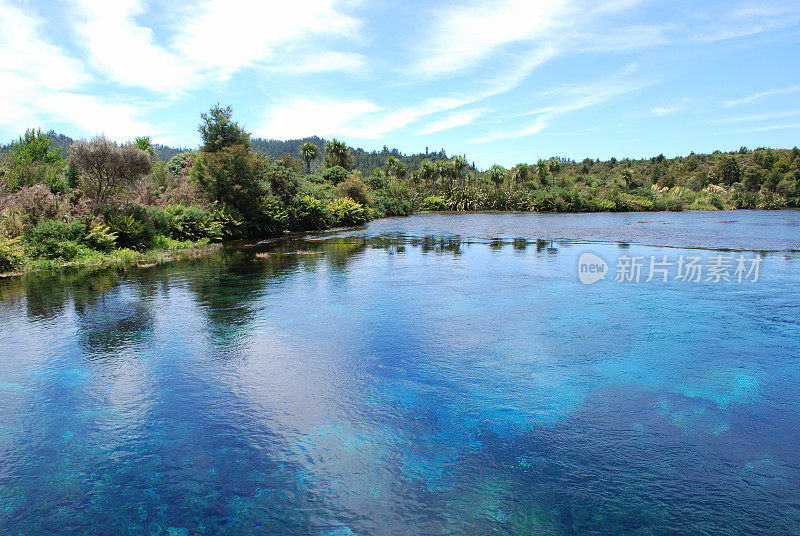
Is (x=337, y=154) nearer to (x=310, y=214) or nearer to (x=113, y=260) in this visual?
(x=310, y=214)

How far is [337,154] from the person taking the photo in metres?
75.4

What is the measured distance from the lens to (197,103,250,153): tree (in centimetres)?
3372

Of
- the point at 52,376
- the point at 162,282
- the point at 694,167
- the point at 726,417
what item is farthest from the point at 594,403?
the point at 694,167

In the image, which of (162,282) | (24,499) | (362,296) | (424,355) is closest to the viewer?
(24,499)

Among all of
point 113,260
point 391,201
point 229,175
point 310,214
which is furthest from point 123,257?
point 391,201

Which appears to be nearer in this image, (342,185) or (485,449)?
(485,449)

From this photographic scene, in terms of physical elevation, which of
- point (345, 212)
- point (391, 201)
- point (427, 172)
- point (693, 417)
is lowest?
point (693, 417)

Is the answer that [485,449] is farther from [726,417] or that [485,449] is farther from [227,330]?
[227,330]

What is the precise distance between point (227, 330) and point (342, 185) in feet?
148

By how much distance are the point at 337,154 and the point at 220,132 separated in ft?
139

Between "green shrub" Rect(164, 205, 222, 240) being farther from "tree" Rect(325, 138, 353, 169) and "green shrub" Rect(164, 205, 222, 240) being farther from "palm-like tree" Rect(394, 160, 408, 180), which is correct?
"palm-like tree" Rect(394, 160, 408, 180)

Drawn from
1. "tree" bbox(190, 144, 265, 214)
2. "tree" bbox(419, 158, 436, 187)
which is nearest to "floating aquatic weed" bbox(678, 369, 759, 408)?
"tree" bbox(190, 144, 265, 214)

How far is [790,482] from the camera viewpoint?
15.5 ft

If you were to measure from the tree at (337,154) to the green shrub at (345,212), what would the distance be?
28.7 meters
